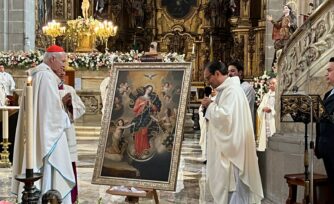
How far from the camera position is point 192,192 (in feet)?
28.7

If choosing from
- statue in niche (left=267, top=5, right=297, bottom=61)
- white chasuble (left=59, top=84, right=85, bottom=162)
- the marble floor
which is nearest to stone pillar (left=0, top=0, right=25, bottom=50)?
the marble floor

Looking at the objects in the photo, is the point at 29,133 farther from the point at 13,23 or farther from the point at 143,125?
the point at 13,23

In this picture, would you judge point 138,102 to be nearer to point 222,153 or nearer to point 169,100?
point 169,100

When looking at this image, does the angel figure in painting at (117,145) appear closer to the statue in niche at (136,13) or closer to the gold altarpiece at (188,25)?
the gold altarpiece at (188,25)

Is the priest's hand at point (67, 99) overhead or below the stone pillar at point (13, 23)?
below

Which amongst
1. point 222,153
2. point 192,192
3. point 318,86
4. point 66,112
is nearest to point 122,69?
point 66,112

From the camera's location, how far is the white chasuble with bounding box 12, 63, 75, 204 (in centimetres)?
562

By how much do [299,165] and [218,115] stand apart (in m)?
1.15

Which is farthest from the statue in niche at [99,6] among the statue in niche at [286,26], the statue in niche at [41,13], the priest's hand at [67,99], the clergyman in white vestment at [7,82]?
the priest's hand at [67,99]

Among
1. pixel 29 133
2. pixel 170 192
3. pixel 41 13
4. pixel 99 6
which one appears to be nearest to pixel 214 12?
pixel 99 6

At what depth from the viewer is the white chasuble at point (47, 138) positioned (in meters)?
5.62

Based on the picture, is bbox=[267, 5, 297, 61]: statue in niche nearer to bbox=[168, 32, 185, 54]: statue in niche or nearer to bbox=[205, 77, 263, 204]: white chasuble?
bbox=[168, 32, 185, 54]: statue in niche

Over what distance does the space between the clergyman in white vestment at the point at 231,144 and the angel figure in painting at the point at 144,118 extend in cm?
56

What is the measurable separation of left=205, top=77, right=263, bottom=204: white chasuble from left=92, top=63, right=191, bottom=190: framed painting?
42cm
